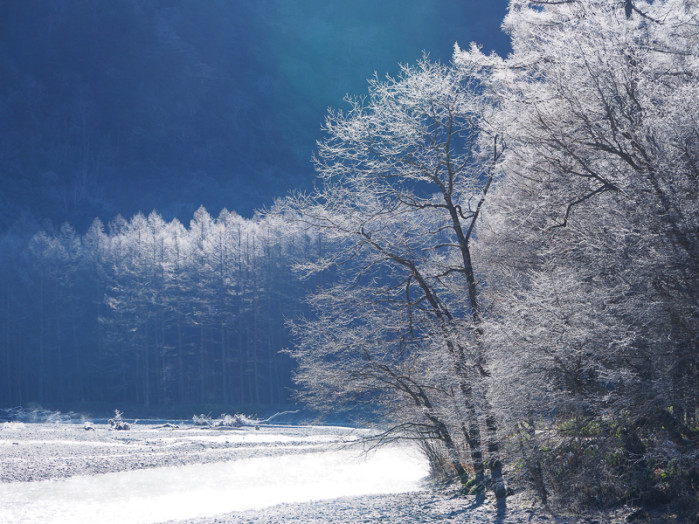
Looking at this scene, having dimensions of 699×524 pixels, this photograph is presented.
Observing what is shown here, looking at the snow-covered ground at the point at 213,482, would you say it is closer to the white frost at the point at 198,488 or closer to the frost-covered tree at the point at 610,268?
the white frost at the point at 198,488

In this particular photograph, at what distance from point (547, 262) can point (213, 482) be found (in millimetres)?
13263

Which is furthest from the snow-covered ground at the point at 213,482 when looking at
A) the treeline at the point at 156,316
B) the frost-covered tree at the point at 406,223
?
the treeline at the point at 156,316

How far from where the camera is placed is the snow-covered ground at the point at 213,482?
12.5m

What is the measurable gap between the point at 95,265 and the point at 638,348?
58.7 meters

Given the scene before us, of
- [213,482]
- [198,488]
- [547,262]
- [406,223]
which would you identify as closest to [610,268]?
[547,262]

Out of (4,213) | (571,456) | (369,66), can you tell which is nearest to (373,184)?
(571,456)

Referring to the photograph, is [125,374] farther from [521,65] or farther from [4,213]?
[4,213]

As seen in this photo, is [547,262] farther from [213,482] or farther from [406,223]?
[213,482]

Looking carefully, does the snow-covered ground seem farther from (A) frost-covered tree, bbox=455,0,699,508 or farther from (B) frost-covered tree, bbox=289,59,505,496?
(A) frost-covered tree, bbox=455,0,699,508

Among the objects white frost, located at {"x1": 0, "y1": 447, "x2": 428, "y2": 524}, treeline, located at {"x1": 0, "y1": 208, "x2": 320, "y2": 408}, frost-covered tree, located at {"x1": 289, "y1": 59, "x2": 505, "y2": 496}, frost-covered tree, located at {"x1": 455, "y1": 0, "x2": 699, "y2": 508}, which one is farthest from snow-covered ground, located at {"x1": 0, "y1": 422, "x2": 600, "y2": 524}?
treeline, located at {"x1": 0, "y1": 208, "x2": 320, "y2": 408}

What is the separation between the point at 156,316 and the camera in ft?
174

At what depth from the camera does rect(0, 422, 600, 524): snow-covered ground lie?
12.5 m

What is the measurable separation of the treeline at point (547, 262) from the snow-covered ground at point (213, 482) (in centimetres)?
141

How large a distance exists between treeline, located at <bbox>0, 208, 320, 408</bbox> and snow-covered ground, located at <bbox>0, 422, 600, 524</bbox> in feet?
63.1
